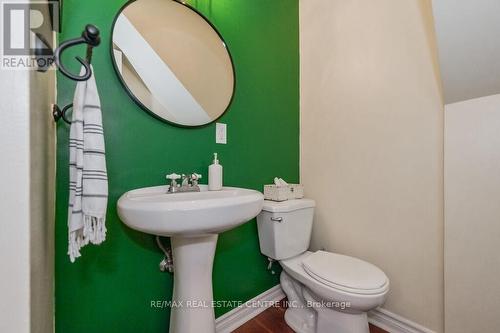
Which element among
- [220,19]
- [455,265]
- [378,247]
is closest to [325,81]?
[220,19]

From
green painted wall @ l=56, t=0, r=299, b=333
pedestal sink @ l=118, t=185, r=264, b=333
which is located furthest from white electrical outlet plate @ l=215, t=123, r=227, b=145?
pedestal sink @ l=118, t=185, r=264, b=333

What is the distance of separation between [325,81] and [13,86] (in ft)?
4.99

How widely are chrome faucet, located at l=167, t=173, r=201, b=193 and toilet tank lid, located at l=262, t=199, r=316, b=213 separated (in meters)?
0.44

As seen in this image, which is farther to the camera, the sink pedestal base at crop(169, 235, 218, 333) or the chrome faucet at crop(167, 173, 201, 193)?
the chrome faucet at crop(167, 173, 201, 193)

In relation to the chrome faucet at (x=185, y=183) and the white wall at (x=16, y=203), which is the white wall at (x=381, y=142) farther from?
the white wall at (x=16, y=203)

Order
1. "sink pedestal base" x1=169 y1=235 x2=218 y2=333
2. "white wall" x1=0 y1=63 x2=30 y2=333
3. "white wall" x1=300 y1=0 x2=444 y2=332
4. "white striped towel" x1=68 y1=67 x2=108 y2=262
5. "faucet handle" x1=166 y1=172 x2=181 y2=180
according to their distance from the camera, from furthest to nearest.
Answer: "white wall" x1=300 y1=0 x2=444 y2=332 → "faucet handle" x1=166 y1=172 x2=181 y2=180 → "sink pedestal base" x1=169 y1=235 x2=218 y2=333 → "white striped towel" x1=68 y1=67 x2=108 y2=262 → "white wall" x1=0 y1=63 x2=30 y2=333

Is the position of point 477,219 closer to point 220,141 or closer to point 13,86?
point 220,141

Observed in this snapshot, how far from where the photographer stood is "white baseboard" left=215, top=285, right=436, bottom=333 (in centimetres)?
113

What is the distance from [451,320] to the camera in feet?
3.20

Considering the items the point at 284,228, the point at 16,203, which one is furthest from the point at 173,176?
the point at 284,228

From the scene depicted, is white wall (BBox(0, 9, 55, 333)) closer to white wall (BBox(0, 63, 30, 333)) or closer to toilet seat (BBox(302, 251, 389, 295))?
white wall (BBox(0, 63, 30, 333))

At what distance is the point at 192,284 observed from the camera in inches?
34.4

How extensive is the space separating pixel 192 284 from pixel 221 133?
75 cm

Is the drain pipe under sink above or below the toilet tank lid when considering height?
below
